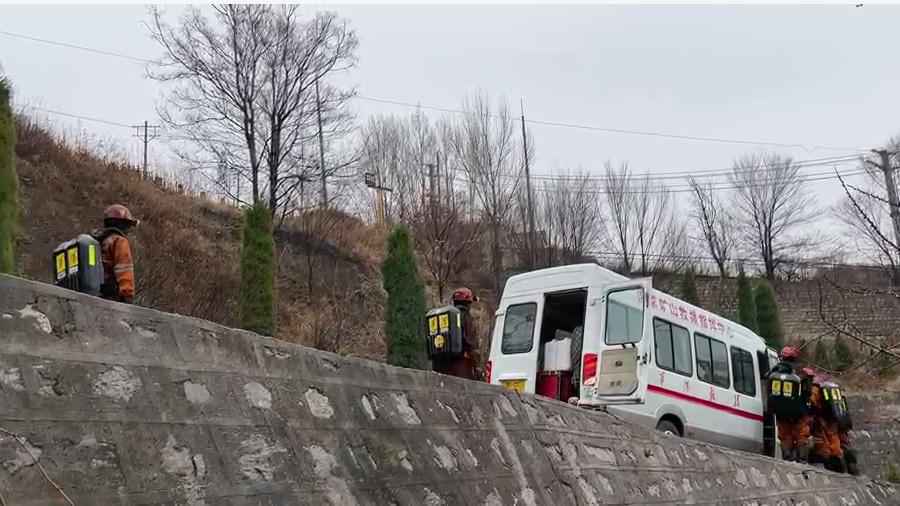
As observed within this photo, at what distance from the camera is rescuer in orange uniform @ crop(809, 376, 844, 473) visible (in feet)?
38.0

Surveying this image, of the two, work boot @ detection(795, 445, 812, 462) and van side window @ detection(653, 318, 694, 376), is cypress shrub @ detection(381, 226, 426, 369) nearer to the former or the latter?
van side window @ detection(653, 318, 694, 376)

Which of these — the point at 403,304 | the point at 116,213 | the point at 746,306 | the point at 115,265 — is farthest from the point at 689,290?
the point at 115,265

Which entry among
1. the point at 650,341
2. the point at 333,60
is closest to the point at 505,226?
the point at 333,60

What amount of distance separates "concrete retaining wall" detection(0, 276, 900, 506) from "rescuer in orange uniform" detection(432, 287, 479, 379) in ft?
6.85

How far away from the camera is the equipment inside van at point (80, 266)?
493 cm

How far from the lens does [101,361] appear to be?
3.08 metres

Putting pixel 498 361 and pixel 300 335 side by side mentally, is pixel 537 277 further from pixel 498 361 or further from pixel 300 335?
pixel 300 335

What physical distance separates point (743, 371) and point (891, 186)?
6.93 metres

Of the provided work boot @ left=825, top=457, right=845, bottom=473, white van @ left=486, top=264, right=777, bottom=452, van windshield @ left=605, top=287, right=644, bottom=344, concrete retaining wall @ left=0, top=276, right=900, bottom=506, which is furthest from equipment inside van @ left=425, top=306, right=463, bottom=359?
work boot @ left=825, top=457, right=845, bottom=473

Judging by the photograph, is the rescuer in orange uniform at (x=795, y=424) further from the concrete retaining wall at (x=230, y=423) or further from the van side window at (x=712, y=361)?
the concrete retaining wall at (x=230, y=423)

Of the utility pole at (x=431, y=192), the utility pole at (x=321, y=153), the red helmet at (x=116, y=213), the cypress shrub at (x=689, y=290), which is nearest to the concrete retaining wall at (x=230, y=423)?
the red helmet at (x=116, y=213)

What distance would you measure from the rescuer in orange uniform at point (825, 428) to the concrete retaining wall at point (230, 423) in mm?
7267

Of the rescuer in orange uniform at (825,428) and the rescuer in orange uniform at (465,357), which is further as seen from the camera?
the rescuer in orange uniform at (825,428)

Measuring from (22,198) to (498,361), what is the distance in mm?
11692
